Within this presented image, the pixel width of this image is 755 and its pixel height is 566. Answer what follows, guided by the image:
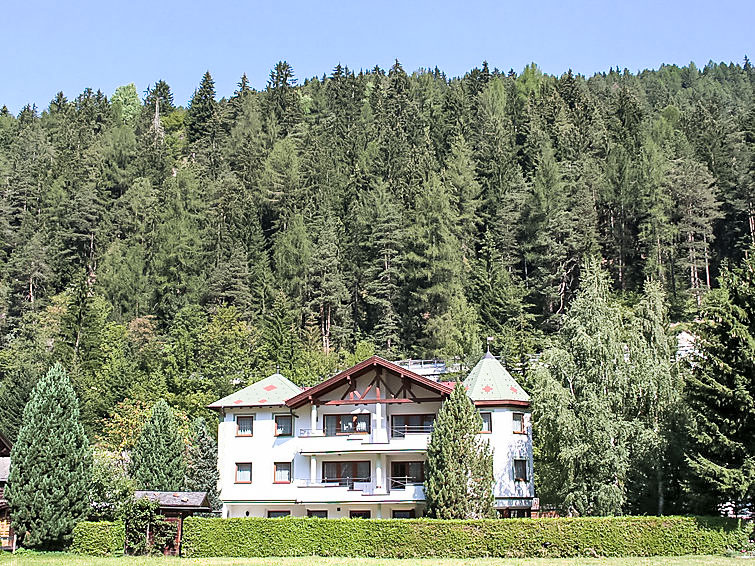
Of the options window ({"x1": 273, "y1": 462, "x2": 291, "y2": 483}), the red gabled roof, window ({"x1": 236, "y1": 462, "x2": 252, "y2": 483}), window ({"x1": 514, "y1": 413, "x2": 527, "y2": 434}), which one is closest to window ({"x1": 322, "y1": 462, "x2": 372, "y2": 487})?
window ({"x1": 273, "y1": 462, "x2": 291, "y2": 483})

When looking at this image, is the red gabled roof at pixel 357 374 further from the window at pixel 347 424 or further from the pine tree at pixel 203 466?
the pine tree at pixel 203 466

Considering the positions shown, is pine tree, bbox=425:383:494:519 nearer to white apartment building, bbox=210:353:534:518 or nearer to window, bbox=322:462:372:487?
white apartment building, bbox=210:353:534:518

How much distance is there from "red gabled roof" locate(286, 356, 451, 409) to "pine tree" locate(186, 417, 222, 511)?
727cm

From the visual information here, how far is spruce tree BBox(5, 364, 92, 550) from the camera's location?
39875 millimetres

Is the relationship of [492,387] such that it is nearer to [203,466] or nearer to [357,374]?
[357,374]

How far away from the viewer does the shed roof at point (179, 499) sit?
3886cm

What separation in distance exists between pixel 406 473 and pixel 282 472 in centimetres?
749

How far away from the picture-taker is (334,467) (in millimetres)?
49312

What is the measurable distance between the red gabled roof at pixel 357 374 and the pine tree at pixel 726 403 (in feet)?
46.7

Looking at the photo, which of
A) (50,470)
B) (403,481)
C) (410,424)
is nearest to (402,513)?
(403,481)

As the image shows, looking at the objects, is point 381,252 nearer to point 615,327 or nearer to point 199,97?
point 615,327

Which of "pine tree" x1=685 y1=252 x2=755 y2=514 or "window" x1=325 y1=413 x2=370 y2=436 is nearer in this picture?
"pine tree" x1=685 y1=252 x2=755 y2=514

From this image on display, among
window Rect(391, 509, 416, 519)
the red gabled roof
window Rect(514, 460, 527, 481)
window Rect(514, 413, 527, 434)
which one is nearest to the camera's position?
the red gabled roof

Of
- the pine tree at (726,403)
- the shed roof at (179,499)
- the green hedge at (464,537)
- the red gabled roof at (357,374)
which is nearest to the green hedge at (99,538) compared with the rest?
the shed roof at (179,499)
